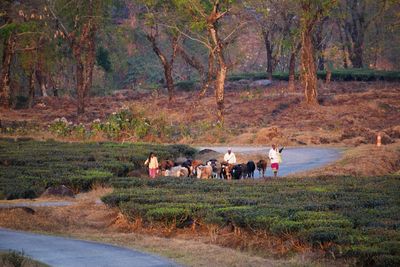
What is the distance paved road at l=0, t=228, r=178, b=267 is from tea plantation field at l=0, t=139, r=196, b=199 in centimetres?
822

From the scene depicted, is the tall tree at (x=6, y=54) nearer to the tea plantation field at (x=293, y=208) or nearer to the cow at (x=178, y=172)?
the cow at (x=178, y=172)

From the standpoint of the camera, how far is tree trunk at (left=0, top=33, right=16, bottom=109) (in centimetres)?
6356

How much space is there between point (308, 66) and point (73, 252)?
133 ft

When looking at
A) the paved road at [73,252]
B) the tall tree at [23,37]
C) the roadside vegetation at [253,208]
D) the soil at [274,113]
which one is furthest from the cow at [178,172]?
the tall tree at [23,37]

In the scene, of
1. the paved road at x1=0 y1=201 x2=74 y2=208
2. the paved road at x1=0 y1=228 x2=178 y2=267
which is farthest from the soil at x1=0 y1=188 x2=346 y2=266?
the paved road at x1=0 y1=228 x2=178 y2=267

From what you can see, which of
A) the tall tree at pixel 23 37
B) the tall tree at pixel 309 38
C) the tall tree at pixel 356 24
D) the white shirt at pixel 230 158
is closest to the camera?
the white shirt at pixel 230 158

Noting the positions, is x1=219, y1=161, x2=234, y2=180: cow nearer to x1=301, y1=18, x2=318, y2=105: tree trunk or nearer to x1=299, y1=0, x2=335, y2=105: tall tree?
x1=299, y1=0, x2=335, y2=105: tall tree

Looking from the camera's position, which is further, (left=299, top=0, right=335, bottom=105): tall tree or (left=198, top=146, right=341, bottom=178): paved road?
(left=299, top=0, right=335, bottom=105): tall tree

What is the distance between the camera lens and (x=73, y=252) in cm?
2002

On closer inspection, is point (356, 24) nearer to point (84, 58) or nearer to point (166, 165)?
point (84, 58)

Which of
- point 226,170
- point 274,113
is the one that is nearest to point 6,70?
point 274,113

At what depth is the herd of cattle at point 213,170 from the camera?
35.0 metres

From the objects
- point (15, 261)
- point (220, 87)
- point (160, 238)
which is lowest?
point (160, 238)

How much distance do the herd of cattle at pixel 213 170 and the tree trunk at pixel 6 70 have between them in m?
29.2
